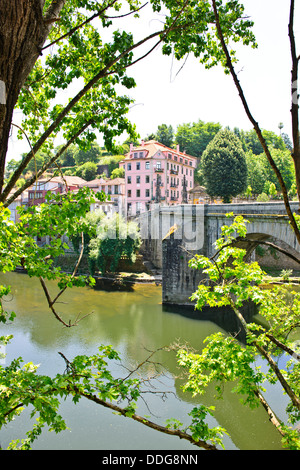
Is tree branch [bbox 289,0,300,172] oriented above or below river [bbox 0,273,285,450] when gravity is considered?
above

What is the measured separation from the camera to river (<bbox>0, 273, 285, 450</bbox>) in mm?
8891

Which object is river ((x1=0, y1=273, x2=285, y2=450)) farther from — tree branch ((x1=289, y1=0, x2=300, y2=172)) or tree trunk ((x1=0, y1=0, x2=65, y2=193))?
tree branch ((x1=289, y1=0, x2=300, y2=172))

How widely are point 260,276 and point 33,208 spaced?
2.51 m

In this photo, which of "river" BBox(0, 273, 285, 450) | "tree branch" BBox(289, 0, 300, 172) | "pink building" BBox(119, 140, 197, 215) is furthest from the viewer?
"pink building" BBox(119, 140, 197, 215)

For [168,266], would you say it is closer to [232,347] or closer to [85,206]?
[232,347]

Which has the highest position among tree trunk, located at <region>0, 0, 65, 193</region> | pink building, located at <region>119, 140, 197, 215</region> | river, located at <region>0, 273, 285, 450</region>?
Answer: pink building, located at <region>119, 140, 197, 215</region>

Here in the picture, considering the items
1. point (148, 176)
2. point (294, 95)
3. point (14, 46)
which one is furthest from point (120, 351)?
point (148, 176)

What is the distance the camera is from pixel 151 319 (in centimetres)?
1861

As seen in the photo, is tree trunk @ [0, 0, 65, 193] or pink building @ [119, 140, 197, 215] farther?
pink building @ [119, 140, 197, 215]

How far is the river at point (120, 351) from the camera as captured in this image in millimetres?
8891

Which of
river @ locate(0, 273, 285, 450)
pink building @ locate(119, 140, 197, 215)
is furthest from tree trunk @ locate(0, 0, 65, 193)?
pink building @ locate(119, 140, 197, 215)

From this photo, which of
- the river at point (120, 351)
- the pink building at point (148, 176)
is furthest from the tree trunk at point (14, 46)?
the pink building at point (148, 176)

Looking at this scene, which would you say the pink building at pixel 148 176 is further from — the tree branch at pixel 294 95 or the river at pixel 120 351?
the tree branch at pixel 294 95
